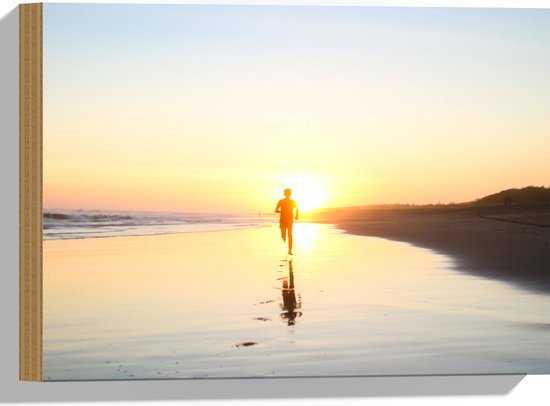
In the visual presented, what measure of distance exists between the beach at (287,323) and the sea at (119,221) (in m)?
0.26

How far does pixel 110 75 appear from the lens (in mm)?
7512

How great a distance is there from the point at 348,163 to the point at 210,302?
6.17 ft

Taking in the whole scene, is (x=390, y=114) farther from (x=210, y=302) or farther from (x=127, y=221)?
(x=127, y=221)

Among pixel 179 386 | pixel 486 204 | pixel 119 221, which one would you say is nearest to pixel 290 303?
pixel 179 386

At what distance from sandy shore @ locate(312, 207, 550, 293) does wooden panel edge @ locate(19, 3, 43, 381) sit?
3077 mm

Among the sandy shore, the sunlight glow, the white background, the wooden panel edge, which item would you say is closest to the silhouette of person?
the sunlight glow

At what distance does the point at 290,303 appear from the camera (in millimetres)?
7512

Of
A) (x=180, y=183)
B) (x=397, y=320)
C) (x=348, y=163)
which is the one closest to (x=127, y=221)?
(x=180, y=183)

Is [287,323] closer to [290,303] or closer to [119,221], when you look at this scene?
[290,303]

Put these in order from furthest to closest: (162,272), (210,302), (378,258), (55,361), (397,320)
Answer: (378,258)
(162,272)
(210,302)
(397,320)
(55,361)

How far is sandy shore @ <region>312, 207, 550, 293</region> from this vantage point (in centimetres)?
798

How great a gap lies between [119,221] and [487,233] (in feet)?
14.4

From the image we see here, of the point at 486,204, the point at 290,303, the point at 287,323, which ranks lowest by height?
the point at 287,323

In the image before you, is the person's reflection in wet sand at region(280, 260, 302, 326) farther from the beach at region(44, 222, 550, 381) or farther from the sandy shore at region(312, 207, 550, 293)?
the sandy shore at region(312, 207, 550, 293)
